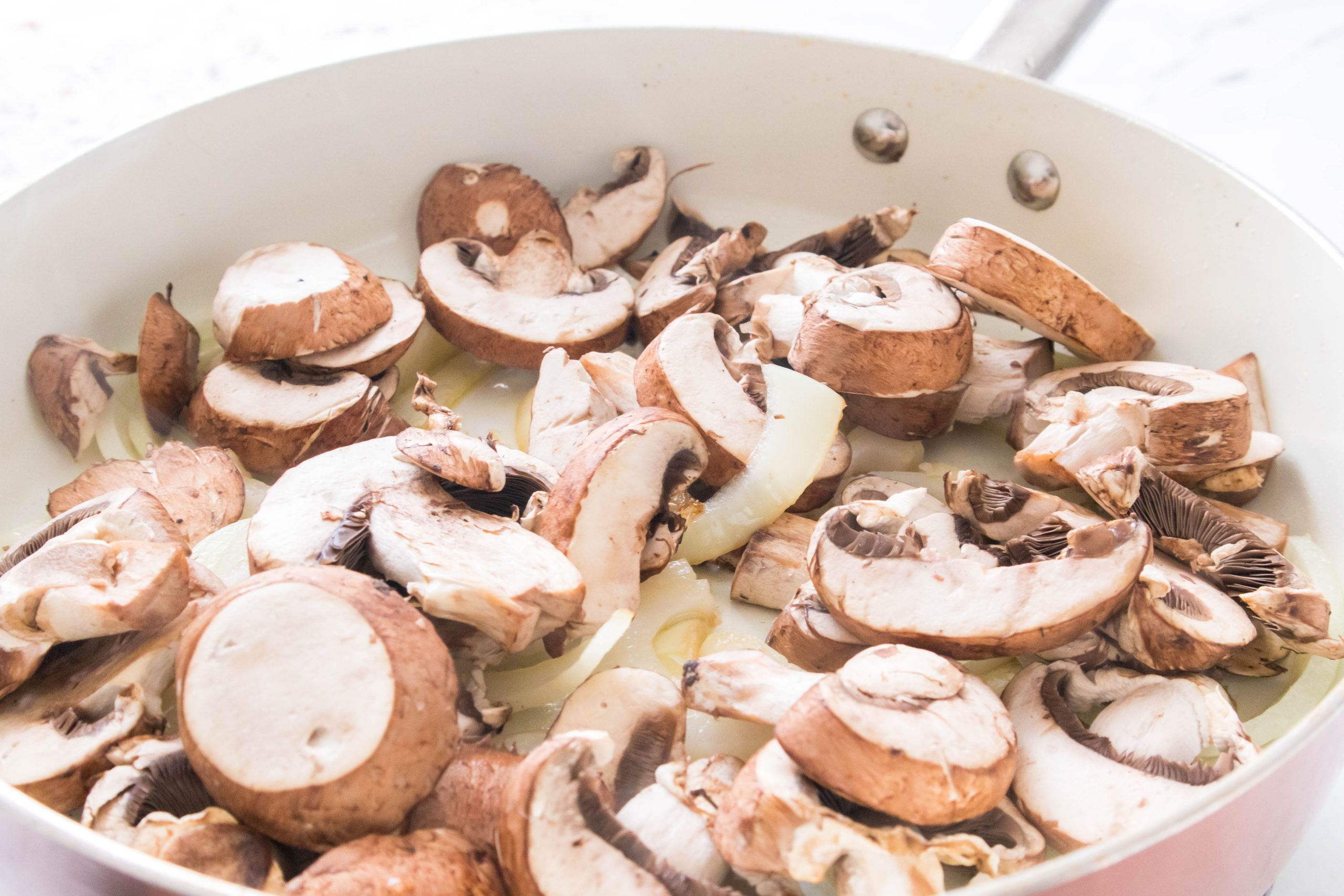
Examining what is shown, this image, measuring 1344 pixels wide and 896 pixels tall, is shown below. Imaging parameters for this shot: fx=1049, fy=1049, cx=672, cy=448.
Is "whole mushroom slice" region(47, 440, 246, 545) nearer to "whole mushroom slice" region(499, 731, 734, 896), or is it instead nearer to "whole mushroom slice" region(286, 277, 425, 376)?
"whole mushroom slice" region(286, 277, 425, 376)

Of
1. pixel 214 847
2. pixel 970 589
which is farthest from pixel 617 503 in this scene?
pixel 214 847

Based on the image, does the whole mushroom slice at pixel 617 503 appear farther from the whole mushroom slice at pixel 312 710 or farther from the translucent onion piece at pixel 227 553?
the translucent onion piece at pixel 227 553

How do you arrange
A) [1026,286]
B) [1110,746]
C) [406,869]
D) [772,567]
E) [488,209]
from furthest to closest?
[488,209] < [1026,286] < [772,567] < [1110,746] < [406,869]

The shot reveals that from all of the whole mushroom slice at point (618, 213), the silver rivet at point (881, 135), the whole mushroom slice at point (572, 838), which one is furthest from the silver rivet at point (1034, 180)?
the whole mushroom slice at point (572, 838)

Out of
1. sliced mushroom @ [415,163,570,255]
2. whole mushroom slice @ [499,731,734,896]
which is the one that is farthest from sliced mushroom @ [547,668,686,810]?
sliced mushroom @ [415,163,570,255]

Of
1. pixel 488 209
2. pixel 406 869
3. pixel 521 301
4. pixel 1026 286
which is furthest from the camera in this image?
pixel 488 209

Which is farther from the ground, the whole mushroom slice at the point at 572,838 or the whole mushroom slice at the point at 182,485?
the whole mushroom slice at the point at 572,838

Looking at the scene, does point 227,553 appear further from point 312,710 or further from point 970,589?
point 970,589
